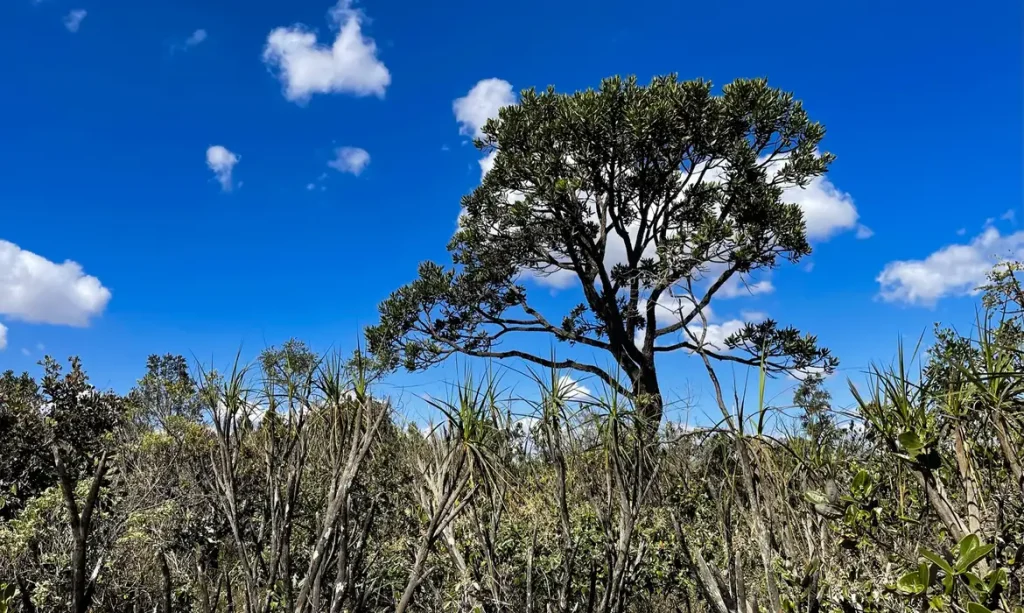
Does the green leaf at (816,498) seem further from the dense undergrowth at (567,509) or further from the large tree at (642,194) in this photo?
the large tree at (642,194)

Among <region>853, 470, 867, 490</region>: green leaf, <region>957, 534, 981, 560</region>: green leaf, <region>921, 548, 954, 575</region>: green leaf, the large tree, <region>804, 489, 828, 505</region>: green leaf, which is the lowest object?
<region>921, 548, 954, 575</region>: green leaf

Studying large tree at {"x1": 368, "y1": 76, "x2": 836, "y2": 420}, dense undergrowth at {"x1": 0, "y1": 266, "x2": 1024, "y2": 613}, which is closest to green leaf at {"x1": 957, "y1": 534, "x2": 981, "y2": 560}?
dense undergrowth at {"x1": 0, "y1": 266, "x2": 1024, "y2": 613}

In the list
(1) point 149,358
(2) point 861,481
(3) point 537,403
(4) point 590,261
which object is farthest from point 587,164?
(1) point 149,358

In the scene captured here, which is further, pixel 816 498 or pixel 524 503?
pixel 524 503

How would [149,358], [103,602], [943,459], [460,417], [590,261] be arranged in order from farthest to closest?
[149,358] < [590,261] < [103,602] < [460,417] < [943,459]

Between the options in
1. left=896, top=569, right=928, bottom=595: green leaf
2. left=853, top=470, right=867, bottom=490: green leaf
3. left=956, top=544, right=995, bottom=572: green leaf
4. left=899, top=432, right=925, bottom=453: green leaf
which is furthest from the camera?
left=853, top=470, right=867, bottom=490: green leaf

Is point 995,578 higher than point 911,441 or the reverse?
the reverse

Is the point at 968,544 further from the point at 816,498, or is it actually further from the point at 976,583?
the point at 816,498

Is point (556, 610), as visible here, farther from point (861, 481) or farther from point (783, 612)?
point (861, 481)

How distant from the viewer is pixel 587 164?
1227 cm

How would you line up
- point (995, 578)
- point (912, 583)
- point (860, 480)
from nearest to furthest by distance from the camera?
point (995, 578) → point (912, 583) → point (860, 480)

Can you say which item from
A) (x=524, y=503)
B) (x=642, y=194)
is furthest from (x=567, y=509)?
(x=642, y=194)

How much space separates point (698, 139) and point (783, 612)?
1045cm

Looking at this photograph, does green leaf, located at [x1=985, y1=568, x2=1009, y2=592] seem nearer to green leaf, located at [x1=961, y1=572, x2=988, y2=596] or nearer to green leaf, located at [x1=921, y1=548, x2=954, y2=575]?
green leaf, located at [x1=961, y1=572, x2=988, y2=596]
